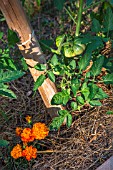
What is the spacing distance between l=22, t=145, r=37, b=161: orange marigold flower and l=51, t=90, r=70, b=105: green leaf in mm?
238

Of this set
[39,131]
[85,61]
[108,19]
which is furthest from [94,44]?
[39,131]

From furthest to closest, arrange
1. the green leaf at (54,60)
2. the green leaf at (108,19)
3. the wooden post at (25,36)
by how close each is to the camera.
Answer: the green leaf at (108,19) < the green leaf at (54,60) < the wooden post at (25,36)

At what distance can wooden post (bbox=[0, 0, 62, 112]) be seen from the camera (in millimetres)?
1434

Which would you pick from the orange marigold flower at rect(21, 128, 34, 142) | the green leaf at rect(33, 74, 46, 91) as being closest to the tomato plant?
the green leaf at rect(33, 74, 46, 91)

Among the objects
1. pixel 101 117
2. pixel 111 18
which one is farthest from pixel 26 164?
pixel 111 18

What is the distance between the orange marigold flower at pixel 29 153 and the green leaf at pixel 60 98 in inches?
9.4

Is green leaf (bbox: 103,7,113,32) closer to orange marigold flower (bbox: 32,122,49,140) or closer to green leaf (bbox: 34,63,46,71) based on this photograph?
green leaf (bbox: 34,63,46,71)

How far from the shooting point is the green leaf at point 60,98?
153 cm

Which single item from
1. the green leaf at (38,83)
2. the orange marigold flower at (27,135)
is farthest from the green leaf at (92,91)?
the orange marigold flower at (27,135)

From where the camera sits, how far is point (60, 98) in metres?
1.56

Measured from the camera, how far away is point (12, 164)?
5.50ft

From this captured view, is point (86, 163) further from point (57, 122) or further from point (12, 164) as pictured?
point (12, 164)

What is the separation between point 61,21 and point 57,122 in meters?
1.04

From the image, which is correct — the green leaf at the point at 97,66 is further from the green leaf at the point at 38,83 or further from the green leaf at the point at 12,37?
the green leaf at the point at 12,37
